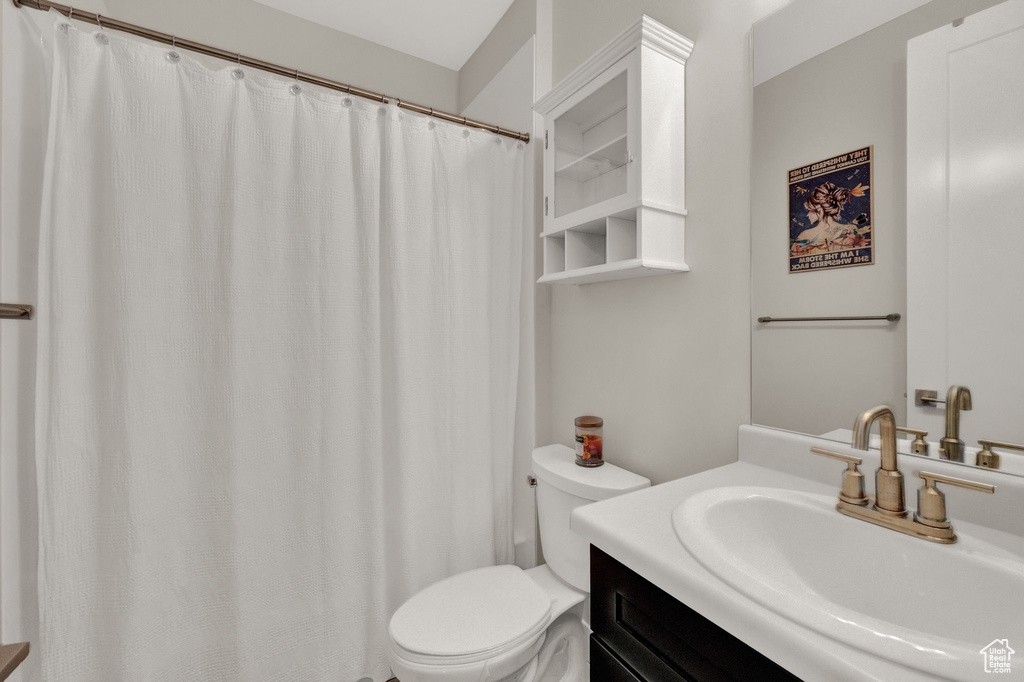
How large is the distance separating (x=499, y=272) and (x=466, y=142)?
18.7 inches

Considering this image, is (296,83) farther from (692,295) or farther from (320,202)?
(692,295)

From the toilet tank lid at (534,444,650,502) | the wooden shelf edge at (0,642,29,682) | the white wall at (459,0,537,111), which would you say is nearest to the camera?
the wooden shelf edge at (0,642,29,682)

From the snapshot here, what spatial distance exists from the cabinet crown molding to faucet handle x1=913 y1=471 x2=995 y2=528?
1.08 m

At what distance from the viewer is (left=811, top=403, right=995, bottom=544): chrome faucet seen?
0.61m

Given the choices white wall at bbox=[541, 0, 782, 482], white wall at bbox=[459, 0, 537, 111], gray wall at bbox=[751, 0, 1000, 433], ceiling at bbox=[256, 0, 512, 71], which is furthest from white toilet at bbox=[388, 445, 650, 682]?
ceiling at bbox=[256, 0, 512, 71]

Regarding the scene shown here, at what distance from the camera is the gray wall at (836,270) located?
0.78m

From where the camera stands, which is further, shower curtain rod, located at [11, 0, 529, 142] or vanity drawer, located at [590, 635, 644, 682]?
shower curtain rod, located at [11, 0, 529, 142]

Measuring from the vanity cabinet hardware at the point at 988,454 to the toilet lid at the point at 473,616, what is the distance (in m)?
0.98

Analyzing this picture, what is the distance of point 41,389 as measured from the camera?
1.00 metres

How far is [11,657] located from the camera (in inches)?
23.6

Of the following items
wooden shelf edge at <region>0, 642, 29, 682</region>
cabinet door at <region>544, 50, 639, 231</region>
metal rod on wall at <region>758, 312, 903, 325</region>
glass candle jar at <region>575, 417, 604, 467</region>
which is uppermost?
cabinet door at <region>544, 50, 639, 231</region>

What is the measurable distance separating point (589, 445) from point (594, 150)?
913 mm

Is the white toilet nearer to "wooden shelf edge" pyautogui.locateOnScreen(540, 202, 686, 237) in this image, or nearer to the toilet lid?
the toilet lid

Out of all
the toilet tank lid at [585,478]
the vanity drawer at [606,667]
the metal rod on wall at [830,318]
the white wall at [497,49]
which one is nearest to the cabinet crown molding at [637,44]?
the white wall at [497,49]
